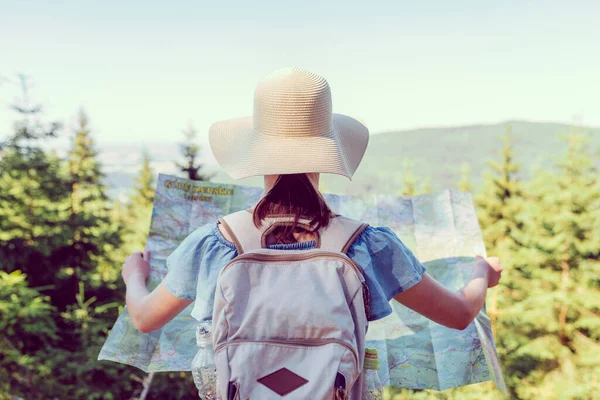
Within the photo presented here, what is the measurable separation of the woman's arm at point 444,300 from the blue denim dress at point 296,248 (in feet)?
0.17

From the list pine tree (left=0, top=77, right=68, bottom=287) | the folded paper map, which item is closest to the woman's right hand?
the folded paper map

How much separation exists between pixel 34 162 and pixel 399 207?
8324 mm

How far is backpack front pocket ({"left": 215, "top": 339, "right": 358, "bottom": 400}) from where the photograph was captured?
1093 mm

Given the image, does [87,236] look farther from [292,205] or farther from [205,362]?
[292,205]

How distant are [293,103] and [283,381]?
65 cm

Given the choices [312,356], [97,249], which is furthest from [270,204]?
A: [97,249]

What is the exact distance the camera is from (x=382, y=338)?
2086 millimetres

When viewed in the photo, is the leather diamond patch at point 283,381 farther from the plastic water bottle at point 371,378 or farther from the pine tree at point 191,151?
the pine tree at point 191,151

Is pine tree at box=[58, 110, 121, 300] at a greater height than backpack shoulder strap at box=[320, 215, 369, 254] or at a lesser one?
lesser

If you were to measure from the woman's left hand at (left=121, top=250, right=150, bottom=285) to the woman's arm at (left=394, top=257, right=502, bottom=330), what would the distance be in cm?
90

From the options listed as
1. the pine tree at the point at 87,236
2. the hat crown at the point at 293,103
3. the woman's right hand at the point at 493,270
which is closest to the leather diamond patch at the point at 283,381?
the hat crown at the point at 293,103

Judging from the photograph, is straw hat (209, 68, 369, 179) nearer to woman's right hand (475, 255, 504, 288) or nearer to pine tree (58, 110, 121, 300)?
woman's right hand (475, 255, 504, 288)

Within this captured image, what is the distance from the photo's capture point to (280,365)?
111cm

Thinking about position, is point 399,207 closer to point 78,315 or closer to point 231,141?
point 231,141
